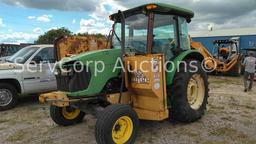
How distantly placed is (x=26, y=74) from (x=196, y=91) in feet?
16.6

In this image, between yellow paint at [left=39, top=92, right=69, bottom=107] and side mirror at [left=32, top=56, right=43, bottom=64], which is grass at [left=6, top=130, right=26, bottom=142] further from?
side mirror at [left=32, top=56, right=43, bottom=64]

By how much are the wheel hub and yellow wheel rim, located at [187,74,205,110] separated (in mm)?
5261

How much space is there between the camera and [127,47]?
634 cm

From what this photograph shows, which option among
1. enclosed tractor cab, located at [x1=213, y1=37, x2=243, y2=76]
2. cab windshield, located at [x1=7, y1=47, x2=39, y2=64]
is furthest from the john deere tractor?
enclosed tractor cab, located at [x1=213, y1=37, x2=243, y2=76]

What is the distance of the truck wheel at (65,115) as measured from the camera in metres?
6.66

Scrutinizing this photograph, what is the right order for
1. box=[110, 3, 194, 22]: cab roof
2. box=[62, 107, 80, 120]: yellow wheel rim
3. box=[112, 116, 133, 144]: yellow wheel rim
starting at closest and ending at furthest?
1. box=[112, 116, 133, 144]: yellow wheel rim
2. box=[110, 3, 194, 22]: cab roof
3. box=[62, 107, 80, 120]: yellow wheel rim

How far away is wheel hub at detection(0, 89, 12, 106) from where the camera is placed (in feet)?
28.3

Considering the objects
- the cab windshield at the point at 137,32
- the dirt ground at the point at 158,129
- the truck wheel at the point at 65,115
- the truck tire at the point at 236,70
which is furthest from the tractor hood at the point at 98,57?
the truck tire at the point at 236,70

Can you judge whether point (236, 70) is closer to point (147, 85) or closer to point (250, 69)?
point (250, 69)

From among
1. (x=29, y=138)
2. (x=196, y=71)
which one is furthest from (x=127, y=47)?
(x=29, y=138)

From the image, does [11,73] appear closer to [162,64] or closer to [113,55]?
[113,55]

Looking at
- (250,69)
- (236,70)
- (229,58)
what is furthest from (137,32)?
(229,58)

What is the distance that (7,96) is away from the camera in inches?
344

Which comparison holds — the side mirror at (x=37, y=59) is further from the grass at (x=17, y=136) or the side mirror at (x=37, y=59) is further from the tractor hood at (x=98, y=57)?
the tractor hood at (x=98, y=57)
